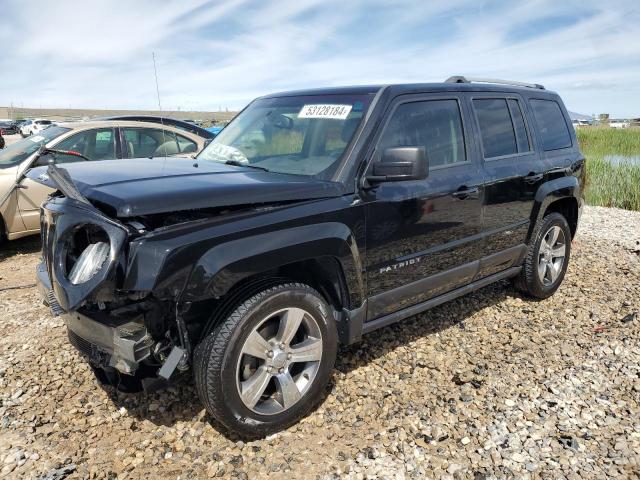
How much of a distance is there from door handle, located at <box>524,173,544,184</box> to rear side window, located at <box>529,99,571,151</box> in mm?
346

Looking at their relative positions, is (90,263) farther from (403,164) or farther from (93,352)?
(403,164)

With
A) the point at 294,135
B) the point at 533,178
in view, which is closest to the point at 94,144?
the point at 294,135

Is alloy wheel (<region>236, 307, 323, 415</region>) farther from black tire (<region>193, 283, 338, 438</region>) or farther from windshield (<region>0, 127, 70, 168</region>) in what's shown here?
windshield (<region>0, 127, 70, 168</region>)

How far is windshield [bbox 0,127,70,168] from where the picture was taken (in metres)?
6.55

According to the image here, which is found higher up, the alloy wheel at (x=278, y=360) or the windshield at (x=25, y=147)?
the windshield at (x=25, y=147)

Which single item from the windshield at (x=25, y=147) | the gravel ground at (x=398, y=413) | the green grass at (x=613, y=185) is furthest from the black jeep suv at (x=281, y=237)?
the green grass at (x=613, y=185)

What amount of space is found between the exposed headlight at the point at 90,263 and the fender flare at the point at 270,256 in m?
0.44

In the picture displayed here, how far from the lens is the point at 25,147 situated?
676 centimetres

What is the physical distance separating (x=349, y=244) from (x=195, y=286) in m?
0.99

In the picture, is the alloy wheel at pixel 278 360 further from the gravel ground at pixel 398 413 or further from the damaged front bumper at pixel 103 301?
the damaged front bumper at pixel 103 301

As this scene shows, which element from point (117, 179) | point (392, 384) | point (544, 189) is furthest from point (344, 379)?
point (544, 189)

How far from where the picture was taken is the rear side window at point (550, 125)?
4641 millimetres

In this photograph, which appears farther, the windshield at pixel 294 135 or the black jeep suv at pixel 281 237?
the windshield at pixel 294 135

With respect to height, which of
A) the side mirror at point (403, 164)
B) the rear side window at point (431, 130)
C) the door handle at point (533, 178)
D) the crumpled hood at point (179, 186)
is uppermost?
the rear side window at point (431, 130)
